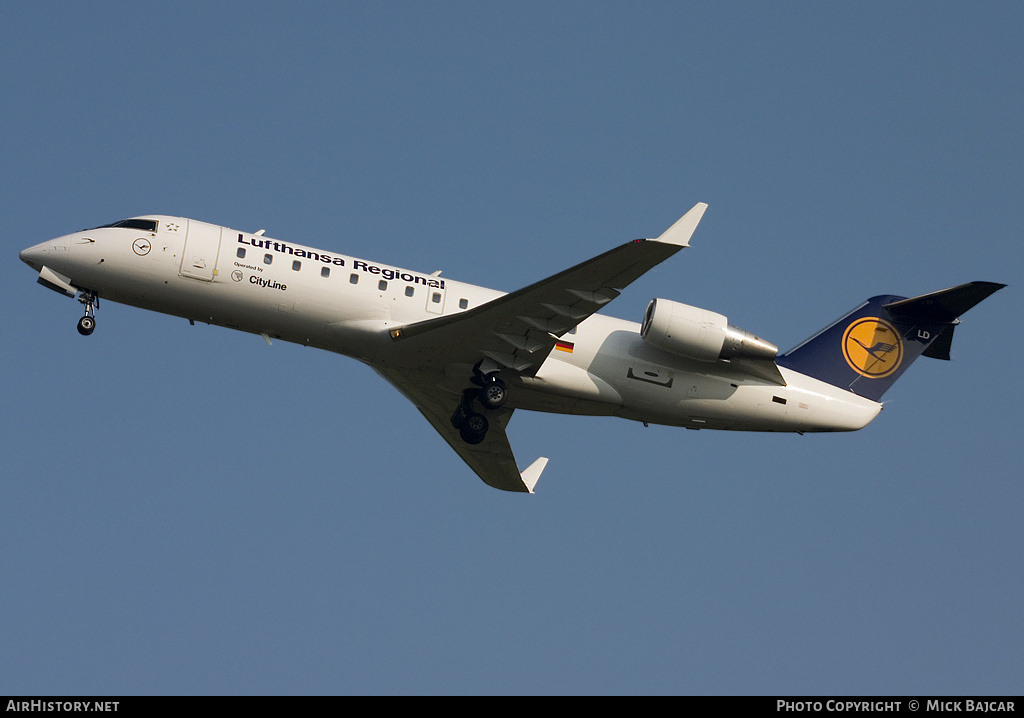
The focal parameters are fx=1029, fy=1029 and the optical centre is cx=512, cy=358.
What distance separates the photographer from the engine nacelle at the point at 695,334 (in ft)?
67.6

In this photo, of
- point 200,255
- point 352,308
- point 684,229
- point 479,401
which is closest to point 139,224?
point 200,255

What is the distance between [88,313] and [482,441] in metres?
8.85

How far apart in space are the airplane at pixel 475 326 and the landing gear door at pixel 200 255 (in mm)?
22

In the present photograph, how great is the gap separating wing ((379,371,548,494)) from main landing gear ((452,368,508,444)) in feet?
1.26

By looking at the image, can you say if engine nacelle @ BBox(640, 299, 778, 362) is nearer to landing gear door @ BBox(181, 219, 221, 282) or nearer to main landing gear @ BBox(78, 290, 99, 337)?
landing gear door @ BBox(181, 219, 221, 282)

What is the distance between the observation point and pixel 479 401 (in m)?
21.4

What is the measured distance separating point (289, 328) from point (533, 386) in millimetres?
5058

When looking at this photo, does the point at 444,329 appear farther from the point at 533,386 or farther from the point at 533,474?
the point at 533,474

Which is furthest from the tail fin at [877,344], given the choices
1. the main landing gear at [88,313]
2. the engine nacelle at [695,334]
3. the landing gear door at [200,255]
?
the main landing gear at [88,313]

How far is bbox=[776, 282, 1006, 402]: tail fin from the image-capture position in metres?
22.9

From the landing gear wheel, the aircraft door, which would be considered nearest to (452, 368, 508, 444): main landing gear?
the landing gear wheel

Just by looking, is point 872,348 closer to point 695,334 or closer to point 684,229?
point 695,334
